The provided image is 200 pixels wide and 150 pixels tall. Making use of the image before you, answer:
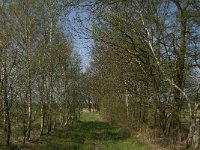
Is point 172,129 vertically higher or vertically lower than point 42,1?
lower

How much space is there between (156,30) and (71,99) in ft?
92.4

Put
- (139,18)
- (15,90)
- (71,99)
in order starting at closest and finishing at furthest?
(15,90) → (139,18) → (71,99)

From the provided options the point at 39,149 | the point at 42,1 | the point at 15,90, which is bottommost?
the point at 39,149

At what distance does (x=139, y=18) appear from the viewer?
18.1 meters

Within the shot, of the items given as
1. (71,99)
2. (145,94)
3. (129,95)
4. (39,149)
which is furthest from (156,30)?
(71,99)

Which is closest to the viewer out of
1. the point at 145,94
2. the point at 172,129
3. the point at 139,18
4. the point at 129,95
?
the point at 139,18

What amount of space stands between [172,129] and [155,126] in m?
2.95

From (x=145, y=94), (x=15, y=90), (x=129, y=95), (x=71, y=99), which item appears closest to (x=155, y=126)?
(x=145, y=94)

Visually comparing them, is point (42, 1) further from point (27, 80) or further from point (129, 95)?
point (129, 95)

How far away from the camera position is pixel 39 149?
17828mm

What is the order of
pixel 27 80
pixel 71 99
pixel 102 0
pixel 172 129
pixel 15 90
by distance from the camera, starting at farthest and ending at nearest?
pixel 71 99, pixel 172 129, pixel 27 80, pixel 15 90, pixel 102 0

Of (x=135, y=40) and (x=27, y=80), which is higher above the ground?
(x=135, y=40)

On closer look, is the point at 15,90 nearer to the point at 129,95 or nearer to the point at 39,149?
the point at 39,149

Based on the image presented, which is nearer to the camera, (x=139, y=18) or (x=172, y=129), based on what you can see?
(x=139, y=18)
